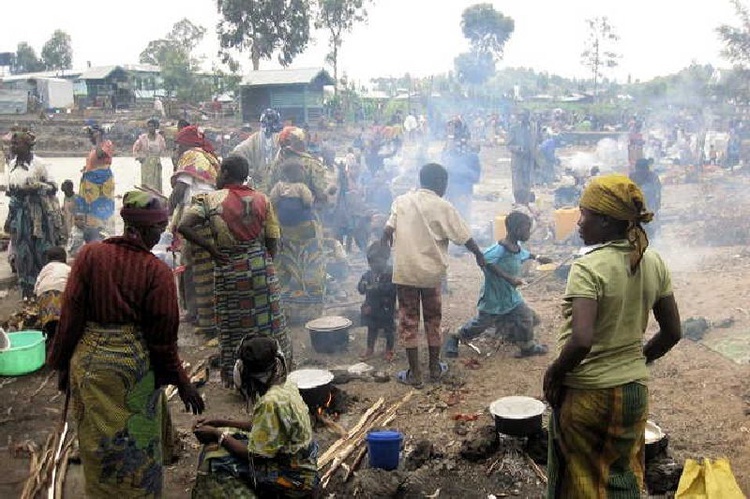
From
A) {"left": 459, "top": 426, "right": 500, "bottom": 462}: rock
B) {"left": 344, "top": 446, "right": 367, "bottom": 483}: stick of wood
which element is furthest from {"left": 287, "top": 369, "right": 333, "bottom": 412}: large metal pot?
{"left": 459, "top": 426, "right": 500, "bottom": 462}: rock

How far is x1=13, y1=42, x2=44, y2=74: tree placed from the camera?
205 feet

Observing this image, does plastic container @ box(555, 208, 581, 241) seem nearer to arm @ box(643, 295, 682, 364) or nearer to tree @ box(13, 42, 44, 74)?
arm @ box(643, 295, 682, 364)

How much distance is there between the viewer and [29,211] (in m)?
8.11

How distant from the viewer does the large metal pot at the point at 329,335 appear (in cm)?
680

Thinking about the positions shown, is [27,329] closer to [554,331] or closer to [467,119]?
[554,331]

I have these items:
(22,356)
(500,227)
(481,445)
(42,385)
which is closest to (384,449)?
(481,445)

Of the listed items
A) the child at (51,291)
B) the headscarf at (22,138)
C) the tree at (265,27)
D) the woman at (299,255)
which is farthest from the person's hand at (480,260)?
the tree at (265,27)

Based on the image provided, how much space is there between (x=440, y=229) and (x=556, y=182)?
1527 centimetres

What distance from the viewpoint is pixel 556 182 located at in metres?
20.0

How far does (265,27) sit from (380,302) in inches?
1395

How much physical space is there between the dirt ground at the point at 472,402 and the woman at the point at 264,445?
3.15ft

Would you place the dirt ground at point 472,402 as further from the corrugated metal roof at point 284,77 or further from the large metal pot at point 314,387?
the corrugated metal roof at point 284,77

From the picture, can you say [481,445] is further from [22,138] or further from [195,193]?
[22,138]

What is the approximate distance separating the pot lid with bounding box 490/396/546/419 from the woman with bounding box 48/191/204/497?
2172 mm
